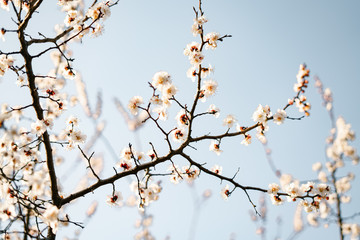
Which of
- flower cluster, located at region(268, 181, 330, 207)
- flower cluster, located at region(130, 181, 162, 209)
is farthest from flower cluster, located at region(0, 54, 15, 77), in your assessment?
flower cluster, located at region(268, 181, 330, 207)

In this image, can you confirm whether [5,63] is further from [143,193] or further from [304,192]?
[304,192]

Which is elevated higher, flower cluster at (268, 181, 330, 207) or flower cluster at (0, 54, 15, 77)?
flower cluster at (0, 54, 15, 77)

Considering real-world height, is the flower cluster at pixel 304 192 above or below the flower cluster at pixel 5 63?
below

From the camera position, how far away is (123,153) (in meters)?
3.71

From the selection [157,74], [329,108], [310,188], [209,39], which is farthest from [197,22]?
[329,108]

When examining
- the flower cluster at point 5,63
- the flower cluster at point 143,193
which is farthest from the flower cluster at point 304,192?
the flower cluster at point 5,63

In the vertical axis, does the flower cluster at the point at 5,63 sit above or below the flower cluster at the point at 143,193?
above

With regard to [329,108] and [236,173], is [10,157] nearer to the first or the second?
[236,173]

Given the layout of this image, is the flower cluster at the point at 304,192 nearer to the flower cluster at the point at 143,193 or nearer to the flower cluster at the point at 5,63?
the flower cluster at the point at 143,193

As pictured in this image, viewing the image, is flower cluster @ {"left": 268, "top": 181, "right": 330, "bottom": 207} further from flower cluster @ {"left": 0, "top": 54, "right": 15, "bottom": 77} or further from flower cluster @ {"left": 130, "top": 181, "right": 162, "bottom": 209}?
flower cluster @ {"left": 0, "top": 54, "right": 15, "bottom": 77}

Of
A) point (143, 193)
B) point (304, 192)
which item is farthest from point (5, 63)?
point (304, 192)

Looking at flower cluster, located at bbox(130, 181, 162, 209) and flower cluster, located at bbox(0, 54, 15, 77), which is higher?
flower cluster, located at bbox(0, 54, 15, 77)

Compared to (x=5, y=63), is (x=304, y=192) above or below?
below

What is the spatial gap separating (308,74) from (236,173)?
2.35 m
